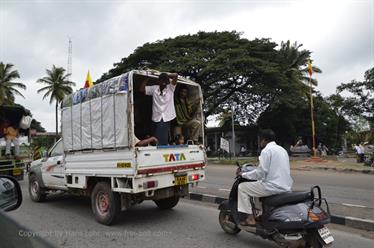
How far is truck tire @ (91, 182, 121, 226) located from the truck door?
159cm

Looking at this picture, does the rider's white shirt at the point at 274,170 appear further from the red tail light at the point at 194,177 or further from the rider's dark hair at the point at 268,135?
the red tail light at the point at 194,177

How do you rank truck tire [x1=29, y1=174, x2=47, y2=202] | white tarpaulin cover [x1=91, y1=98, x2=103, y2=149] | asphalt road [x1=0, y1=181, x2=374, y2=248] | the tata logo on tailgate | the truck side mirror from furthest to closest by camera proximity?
truck tire [x1=29, y1=174, x2=47, y2=202]
white tarpaulin cover [x1=91, y1=98, x2=103, y2=149]
the tata logo on tailgate
asphalt road [x1=0, y1=181, x2=374, y2=248]
the truck side mirror

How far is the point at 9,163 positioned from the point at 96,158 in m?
7.14

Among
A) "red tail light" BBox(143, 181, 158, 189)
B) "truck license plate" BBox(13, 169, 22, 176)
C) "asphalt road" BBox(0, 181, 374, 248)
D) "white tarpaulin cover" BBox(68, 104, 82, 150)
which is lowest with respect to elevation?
"asphalt road" BBox(0, 181, 374, 248)

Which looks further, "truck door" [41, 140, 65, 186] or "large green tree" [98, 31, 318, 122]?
"large green tree" [98, 31, 318, 122]

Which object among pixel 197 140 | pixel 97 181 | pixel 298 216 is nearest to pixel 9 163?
pixel 97 181

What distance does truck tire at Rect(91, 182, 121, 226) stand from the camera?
19.8 feet

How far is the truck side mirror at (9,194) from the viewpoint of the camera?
2.77 meters

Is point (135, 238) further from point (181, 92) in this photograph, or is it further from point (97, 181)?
point (181, 92)

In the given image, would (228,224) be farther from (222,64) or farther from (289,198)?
(222,64)

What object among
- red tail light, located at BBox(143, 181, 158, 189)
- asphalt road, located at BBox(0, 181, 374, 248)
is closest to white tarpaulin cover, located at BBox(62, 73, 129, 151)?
red tail light, located at BBox(143, 181, 158, 189)

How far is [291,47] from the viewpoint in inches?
1596

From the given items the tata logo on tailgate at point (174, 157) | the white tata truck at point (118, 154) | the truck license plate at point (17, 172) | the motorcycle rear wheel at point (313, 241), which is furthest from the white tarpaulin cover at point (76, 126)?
the truck license plate at point (17, 172)

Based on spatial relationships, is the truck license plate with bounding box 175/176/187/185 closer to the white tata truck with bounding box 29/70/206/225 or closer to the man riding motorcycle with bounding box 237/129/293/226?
the white tata truck with bounding box 29/70/206/225
